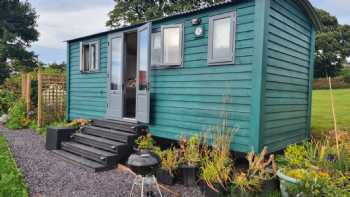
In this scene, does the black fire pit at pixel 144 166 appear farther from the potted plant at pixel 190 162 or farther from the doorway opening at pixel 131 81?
the doorway opening at pixel 131 81

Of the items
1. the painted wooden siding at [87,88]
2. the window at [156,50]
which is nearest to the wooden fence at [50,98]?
the painted wooden siding at [87,88]

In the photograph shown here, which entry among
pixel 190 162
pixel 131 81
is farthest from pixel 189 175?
pixel 131 81

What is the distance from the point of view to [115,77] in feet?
23.0

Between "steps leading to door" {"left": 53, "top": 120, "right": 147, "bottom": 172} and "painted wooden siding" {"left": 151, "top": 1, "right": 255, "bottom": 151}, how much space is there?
67 centimetres

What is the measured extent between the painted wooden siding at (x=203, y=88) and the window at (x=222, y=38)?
0.09 metres

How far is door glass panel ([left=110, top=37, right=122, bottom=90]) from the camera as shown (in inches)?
270

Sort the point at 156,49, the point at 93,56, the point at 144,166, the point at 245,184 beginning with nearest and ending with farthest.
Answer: the point at 144,166 < the point at 245,184 < the point at 156,49 < the point at 93,56

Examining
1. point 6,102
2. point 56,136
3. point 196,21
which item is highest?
point 196,21

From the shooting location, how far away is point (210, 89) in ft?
16.8

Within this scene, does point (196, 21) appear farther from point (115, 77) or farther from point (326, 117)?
point (326, 117)

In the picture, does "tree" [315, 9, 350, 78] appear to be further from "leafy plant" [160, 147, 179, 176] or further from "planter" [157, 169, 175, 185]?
"planter" [157, 169, 175, 185]

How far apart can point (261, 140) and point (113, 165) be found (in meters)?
2.69

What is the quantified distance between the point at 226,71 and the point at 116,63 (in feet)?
10.3

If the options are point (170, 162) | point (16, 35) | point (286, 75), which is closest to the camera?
point (170, 162)
